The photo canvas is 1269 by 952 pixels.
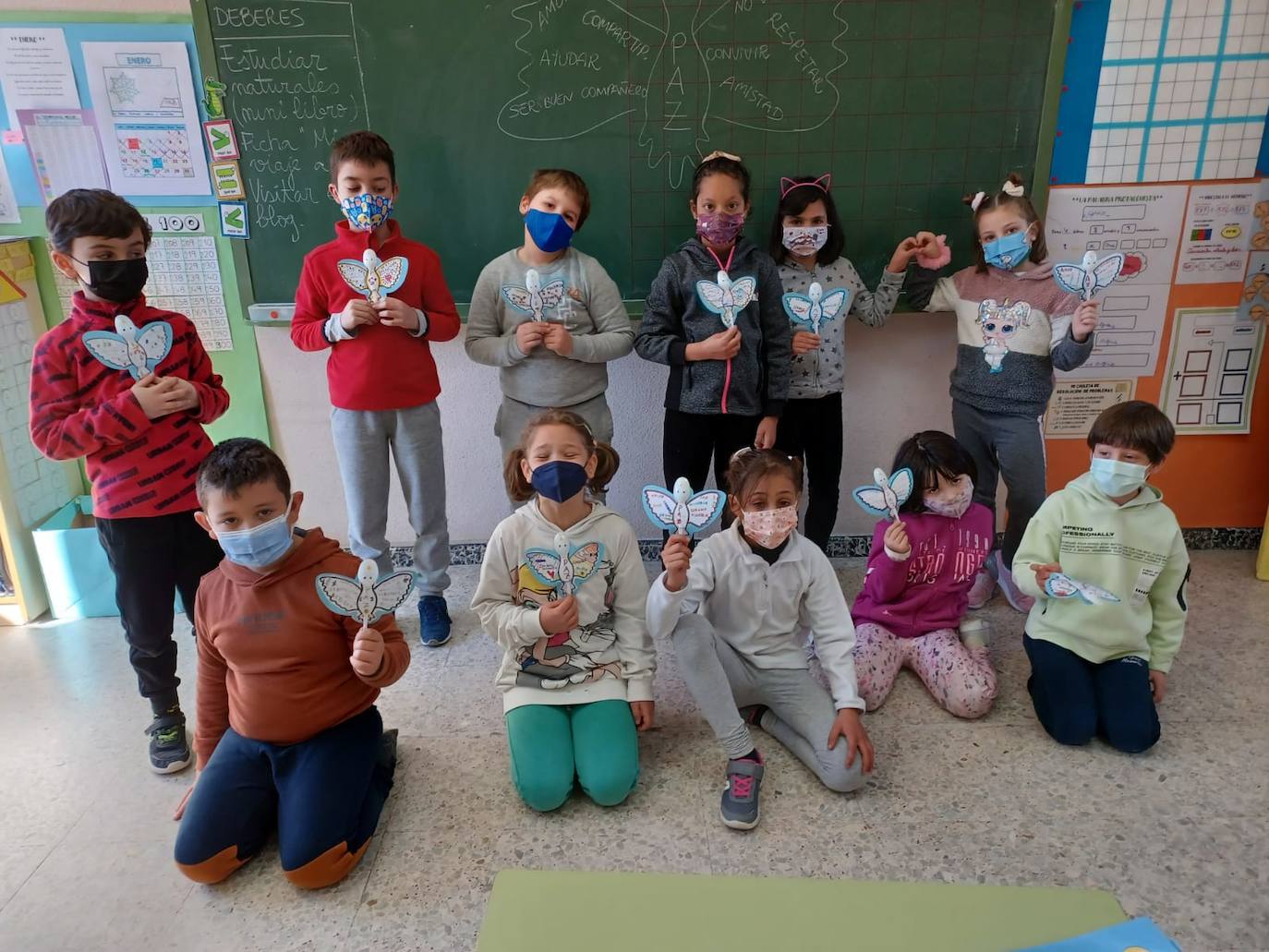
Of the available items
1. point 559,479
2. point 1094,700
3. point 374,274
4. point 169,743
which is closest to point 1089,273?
point 1094,700

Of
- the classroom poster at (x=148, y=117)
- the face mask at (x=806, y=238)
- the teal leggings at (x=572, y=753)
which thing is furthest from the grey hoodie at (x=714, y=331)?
the classroom poster at (x=148, y=117)

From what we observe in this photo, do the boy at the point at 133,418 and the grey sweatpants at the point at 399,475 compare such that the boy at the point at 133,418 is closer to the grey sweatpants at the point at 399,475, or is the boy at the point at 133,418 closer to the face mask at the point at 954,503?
the grey sweatpants at the point at 399,475

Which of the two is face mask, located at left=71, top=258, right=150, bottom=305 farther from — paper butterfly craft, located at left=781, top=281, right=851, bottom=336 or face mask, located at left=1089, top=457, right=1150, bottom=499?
face mask, located at left=1089, top=457, right=1150, bottom=499

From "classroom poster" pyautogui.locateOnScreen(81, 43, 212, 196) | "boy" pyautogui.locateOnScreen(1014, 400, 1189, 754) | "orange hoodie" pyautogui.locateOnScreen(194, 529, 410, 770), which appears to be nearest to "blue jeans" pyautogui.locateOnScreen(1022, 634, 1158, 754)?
"boy" pyautogui.locateOnScreen(1014, 400, 1189, 754)

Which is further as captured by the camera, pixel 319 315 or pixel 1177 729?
pixel 319 315

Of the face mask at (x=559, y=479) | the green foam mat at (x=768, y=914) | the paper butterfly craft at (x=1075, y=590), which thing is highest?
the face mask at (x=559, y=479)

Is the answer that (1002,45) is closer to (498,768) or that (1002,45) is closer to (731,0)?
(731,0)

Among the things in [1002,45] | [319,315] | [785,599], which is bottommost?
[785,599]

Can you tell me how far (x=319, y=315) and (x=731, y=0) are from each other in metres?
1.58

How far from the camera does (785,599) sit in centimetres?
215

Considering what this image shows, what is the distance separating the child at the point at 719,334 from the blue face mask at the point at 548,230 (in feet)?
1.00

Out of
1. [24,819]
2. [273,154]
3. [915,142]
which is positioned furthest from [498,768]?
[915,142]

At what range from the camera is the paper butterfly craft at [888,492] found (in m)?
2.21

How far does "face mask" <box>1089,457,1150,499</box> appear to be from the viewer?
6.88 feet
